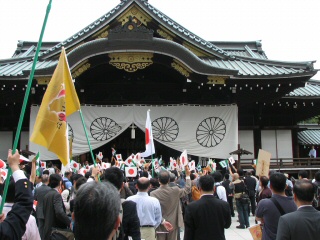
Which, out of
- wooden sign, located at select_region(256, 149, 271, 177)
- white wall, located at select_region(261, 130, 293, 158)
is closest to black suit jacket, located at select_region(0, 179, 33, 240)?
wooden sign, located at select_region(256, 149, 271, 177)

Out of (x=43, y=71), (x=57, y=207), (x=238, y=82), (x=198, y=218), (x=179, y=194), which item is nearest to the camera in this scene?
(x=198, y=218)

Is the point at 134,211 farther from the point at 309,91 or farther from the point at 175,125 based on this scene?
the point at 309,91

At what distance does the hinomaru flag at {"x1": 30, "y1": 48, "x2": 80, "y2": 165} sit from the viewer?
11.2 feet

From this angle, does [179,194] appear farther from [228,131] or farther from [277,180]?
[228,131]

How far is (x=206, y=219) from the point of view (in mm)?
3721

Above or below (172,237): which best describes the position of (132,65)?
above

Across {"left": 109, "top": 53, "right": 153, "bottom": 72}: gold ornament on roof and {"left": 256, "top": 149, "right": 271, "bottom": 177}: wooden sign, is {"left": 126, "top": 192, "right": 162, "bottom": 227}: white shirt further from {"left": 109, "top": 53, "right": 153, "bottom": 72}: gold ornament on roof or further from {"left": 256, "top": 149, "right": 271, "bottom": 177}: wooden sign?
{"left": 109, "top": 53, "right": 153, "bottom": 72}: gold ornament on roof

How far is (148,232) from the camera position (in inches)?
172

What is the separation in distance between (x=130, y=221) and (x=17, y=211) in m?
1.55

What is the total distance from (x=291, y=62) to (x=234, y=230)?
25.9 feet

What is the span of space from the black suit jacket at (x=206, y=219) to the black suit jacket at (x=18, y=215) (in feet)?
6.59

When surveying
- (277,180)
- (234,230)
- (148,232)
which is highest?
(277,180)

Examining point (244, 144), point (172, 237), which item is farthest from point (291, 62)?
point (172, 237)

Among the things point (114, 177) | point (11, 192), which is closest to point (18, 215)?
point (11, 192)
